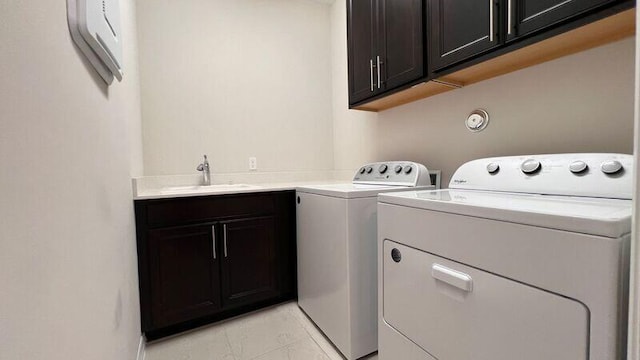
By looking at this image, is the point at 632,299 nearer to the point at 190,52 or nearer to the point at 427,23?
the point at 427,23

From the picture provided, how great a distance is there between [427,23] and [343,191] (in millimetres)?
928

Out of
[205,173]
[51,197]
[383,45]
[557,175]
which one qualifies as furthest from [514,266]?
[205,173]

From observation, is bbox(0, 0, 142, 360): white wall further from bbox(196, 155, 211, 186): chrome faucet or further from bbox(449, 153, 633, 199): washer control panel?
bbox(449, 153, 633, 199): washer control panel

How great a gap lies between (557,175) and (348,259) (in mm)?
921

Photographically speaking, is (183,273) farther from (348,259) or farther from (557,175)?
(557,175)

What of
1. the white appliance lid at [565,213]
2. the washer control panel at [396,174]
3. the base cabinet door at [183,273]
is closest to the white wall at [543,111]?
the washer control panel at [396,174]

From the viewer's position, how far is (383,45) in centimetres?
160

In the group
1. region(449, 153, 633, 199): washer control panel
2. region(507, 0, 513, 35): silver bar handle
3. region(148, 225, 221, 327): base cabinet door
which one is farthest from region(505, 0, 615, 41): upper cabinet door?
region(148, 225, 221, 327): base cabinet door

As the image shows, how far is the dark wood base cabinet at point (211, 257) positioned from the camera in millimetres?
1579

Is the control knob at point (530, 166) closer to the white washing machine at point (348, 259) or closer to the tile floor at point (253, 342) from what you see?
the white washing machine at point (348, 259)

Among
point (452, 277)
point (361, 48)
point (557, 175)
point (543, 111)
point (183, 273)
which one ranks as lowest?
point (183, 273)

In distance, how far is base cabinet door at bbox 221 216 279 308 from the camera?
1.77m

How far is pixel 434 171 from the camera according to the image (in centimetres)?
166

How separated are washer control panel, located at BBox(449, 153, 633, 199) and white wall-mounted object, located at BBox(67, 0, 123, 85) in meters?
1.47
